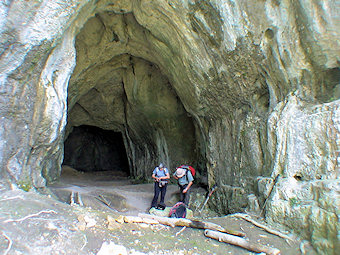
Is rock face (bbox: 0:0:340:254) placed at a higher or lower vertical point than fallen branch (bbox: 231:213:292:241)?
higher

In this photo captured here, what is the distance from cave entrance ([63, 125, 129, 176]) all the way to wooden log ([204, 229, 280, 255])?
15635 mm

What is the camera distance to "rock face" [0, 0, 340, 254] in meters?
3.89

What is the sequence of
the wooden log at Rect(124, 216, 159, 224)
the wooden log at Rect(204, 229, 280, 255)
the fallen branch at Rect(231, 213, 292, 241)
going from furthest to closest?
the wooden log at Rect(124, 216, 159, 224)
the fallen branch at Rect(231, 213, 292, 241)
the wooden log at Rect(204, 229, 280, 255)

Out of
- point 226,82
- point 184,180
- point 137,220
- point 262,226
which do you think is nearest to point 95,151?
point 184,180

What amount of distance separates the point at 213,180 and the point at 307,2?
545cm

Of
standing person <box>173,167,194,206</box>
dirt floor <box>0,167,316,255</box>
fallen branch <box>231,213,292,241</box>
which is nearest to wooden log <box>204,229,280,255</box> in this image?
dirt floor <box>0,167,316,255</box>

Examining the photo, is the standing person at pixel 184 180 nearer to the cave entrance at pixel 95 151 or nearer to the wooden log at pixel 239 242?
the wooden log at pixel 239 242

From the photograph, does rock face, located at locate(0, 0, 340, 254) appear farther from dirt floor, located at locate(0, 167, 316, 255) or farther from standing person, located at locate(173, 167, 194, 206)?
standing person, located at locate(173, 167, 194, 206)

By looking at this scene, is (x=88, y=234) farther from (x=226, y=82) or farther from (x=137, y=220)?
(x=226, y=82)

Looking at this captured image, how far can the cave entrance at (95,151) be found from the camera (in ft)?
61.7

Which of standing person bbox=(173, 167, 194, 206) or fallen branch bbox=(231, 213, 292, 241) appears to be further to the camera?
standing person bbox=(173, 167, 194, 206)

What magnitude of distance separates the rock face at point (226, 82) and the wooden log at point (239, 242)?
0.67m

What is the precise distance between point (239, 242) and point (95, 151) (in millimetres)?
17998

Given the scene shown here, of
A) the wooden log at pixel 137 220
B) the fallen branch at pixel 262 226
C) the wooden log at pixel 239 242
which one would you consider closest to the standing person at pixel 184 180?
the fallen branch at pixel 262 226
